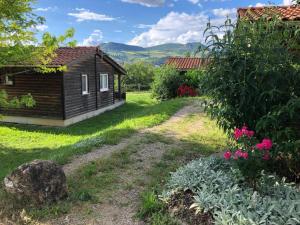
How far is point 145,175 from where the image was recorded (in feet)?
20.5

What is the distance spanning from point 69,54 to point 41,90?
96.2 inches

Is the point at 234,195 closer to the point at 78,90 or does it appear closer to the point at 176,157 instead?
the point at 176,157

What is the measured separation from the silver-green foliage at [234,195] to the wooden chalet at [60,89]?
11194 millimetres

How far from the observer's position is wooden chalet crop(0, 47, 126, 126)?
15891mm

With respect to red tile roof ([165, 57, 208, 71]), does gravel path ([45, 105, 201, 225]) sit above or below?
below

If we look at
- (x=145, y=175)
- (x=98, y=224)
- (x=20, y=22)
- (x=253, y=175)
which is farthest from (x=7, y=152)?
(x=253, y=175)

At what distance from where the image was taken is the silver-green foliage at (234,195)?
148 inches

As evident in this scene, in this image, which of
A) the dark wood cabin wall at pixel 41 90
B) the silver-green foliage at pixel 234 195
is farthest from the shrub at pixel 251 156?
the dark wood cabin wall at pixel 41 90

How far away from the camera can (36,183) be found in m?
4.91

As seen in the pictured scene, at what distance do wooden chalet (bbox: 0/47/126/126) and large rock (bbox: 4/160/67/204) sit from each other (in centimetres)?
1033

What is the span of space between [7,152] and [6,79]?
7.20m

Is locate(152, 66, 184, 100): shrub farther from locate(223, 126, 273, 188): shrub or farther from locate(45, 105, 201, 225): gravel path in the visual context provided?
locate(223, 126, 273, 188): shrub

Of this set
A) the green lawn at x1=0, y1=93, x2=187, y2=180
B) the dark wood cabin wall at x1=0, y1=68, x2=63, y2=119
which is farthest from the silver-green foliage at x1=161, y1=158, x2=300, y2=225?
the dark wood cabin wall at x1=0, y1=68, x2=63, y2=119

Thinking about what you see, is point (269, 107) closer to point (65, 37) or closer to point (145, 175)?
point (145, 175)
